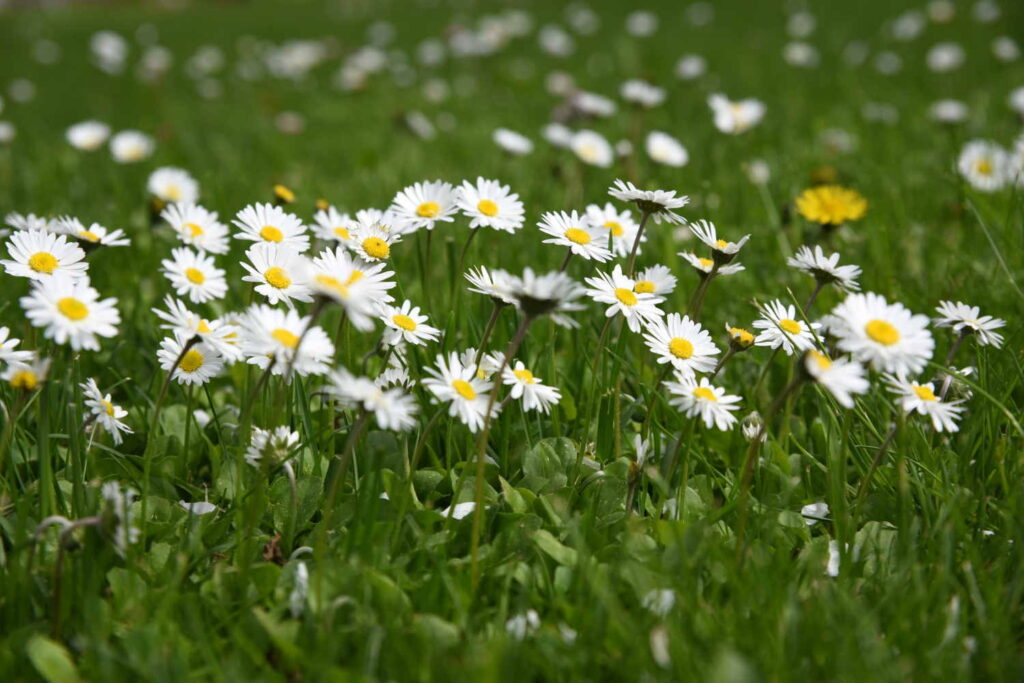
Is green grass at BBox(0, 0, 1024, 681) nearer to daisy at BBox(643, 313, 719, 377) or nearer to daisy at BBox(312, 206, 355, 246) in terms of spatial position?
daisy at BBox(643, 313, 719, 377)

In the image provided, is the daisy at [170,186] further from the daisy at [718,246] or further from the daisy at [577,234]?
the daisy at [718,246]

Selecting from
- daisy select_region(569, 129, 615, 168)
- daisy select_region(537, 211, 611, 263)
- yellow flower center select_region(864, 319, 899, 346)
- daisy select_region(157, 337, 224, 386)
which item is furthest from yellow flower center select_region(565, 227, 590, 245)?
daisy select_region(569, 129, 615, 168)

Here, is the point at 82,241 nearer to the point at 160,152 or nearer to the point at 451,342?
the point at 451,342

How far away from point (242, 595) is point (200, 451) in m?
0.49

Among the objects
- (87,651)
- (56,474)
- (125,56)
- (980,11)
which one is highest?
(980,11)

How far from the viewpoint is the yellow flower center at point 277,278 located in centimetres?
144

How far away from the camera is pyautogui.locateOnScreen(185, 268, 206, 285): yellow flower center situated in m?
1.40

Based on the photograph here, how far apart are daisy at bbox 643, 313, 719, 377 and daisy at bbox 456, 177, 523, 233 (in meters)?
A: 0.35

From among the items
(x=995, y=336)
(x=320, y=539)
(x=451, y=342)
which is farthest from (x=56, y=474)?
(x=995, y=336)

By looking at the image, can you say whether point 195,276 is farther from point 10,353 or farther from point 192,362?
point 10,353

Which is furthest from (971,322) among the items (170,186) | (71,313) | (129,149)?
(129,149)

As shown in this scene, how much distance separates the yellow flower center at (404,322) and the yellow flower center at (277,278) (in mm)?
180

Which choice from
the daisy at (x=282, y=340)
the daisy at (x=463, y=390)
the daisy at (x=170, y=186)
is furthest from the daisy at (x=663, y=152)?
the daisy at (x=282, y=340)

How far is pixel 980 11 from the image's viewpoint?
6.29 metres
